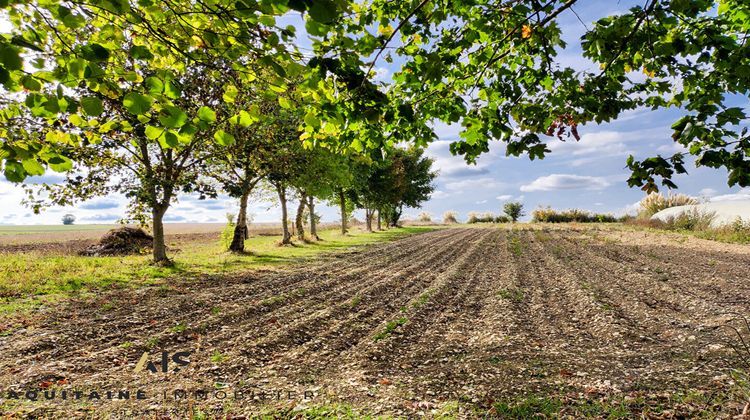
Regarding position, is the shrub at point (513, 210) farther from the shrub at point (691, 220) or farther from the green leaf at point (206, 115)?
the green leaf at point (206, 115)

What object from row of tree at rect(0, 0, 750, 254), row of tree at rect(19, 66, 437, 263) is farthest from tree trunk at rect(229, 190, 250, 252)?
row of tree at rect(0, 0, 750, 254)

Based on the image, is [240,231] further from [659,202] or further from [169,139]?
[659,202]

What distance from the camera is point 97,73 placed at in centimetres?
316

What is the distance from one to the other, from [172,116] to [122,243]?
26.5m

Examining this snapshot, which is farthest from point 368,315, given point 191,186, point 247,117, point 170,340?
point 191,186

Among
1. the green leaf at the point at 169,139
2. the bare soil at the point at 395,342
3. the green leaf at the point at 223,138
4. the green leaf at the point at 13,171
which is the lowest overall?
the bare soil at the point at 395,342

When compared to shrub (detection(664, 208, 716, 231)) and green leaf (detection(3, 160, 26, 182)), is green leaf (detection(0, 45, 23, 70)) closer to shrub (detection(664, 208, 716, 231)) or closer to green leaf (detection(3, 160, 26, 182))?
green leaf (detection(3, 160, 26, 182))

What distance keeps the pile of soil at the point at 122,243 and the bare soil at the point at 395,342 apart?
14114 millimetres

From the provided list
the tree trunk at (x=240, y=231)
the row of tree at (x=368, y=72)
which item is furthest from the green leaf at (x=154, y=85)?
the tree trunk at (x=240, y=231)

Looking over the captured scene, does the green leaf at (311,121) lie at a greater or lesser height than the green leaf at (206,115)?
greater

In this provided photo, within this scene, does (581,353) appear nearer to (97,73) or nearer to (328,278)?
(97,73)

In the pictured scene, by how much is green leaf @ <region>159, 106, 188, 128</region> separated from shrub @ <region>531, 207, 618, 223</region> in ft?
193

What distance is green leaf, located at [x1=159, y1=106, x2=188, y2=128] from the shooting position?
132 inches

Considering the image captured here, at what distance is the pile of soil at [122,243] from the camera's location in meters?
23.9
